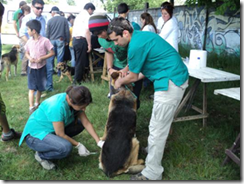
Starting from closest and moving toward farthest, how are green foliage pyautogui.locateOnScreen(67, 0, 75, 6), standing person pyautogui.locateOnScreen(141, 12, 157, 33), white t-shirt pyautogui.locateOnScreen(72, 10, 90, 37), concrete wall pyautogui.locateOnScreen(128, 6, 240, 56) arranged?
standing person pyautogui.locateOnScreen(141, 12, 157, 33) → white t-shirt pyautogui.locateOnScreen(72, 10, 90, 37) → concrete wall pyautogui.locateOnScreen(128, 6, 240, 56) → green foliage pyautogui.locateOnScreen(67, 0, 75, 6)

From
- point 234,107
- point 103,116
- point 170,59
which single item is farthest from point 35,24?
point 234,107

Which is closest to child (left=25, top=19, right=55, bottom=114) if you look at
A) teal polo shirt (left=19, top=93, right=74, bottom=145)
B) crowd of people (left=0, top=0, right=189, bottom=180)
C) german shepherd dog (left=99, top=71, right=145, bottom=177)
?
crowd of people (left=0, top=0, right=189, bottom=180)

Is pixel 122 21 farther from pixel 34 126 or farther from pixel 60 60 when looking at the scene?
pixel 60 60

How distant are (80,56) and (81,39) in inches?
17.6

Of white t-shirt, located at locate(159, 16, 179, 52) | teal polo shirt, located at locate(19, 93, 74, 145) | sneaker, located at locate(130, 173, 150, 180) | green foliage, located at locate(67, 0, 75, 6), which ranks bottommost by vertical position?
sneaker, located at locate(130, 173, 150, 180)

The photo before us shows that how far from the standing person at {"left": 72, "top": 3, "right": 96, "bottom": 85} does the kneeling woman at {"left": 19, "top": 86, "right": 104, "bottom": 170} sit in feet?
12.0

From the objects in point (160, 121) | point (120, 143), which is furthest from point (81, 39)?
point (160, 121)

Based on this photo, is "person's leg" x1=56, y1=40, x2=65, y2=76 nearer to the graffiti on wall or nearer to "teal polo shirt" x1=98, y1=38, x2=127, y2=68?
"teal polo shirt" x1=98, y1=38, x2=127, y2=68

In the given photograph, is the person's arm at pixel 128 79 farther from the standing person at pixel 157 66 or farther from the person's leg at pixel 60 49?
the person's leg at pixel 60 49

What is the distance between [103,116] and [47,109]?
1697mm

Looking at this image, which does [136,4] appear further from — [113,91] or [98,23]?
[113,91]

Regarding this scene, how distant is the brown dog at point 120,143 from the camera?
2541mm

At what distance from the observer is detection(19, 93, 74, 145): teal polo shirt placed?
2600mm

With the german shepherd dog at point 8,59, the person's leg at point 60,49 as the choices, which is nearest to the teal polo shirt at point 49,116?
the person's leg at point 60,49
